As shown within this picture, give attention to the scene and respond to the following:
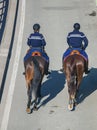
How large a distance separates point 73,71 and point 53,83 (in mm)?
2483

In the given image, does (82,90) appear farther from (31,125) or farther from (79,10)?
(79,10)

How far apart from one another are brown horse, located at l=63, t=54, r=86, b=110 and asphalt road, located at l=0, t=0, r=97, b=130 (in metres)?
0.54

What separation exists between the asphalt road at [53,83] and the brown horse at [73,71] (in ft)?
1.77

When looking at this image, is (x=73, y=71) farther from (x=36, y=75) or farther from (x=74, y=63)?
(x=36, y=75)

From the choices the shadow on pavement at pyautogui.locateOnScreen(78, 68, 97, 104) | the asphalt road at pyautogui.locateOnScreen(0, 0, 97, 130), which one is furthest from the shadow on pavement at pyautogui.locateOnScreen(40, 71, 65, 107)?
Result: the shadow on pavement at pyautogui.locateOnScreen(78, 68, 97, 104)

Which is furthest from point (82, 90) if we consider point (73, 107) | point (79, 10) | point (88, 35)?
point (79, 10)

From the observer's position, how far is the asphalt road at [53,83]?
58.3 feet

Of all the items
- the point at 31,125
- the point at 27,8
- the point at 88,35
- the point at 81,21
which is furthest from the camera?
the point at 27,8

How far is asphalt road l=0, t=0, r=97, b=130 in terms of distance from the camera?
58.3ft

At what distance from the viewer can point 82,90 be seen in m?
19.8

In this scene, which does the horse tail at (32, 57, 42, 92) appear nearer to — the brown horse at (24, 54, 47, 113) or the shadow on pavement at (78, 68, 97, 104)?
the brown horse at (24, 54, 47, 113)

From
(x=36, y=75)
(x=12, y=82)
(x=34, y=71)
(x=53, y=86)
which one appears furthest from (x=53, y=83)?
(x=34, y=71)

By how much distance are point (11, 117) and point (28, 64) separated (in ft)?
6.00

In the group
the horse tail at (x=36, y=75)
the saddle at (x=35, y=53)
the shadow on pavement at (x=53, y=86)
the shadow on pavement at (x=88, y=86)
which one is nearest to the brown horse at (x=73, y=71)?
the shadow on pavement at (x=88, y=86)
